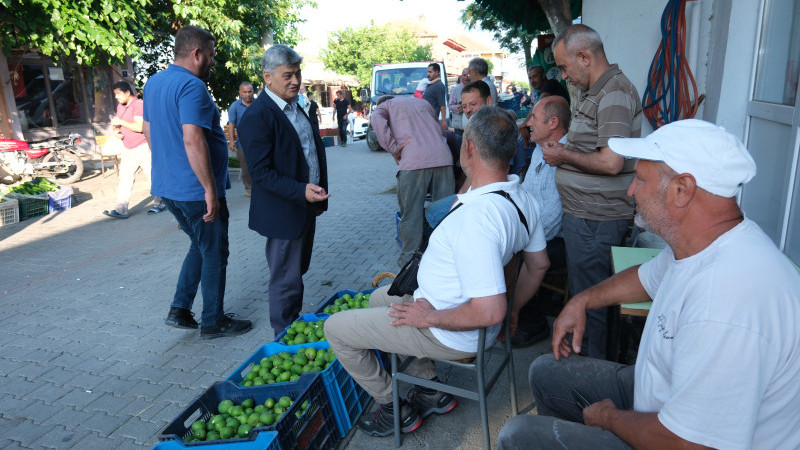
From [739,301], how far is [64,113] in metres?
15.6

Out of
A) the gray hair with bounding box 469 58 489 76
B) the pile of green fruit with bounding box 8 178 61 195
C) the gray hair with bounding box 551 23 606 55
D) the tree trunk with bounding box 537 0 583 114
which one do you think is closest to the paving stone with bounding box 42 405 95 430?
the gray hair with bounding box 551 23 606 55

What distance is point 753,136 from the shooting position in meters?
2.98

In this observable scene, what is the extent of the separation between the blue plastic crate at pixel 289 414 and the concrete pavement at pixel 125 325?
0.81ft

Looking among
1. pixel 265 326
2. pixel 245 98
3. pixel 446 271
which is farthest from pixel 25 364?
pixel 245 98

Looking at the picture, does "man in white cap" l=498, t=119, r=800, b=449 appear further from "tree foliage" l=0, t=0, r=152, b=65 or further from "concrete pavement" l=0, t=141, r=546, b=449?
"tree foliage" l=0, t=0, r=152, b=65

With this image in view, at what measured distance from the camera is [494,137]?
2146 mm

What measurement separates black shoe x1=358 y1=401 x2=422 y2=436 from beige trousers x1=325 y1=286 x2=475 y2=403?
0.30 feet

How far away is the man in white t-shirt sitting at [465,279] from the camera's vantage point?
1976 mm

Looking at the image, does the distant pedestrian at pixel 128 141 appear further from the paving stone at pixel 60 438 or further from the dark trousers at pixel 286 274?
the paving stone at pixel 60 438

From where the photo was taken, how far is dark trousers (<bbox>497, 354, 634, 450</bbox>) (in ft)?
5.11

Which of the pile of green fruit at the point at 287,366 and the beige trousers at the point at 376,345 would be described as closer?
the beige trousers at the point at 376,345

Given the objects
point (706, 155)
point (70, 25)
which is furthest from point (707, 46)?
point (70, 25)

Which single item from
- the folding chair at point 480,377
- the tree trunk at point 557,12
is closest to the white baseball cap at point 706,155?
the folding chair at point 480,377

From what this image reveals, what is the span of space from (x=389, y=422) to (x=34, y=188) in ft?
28.0
